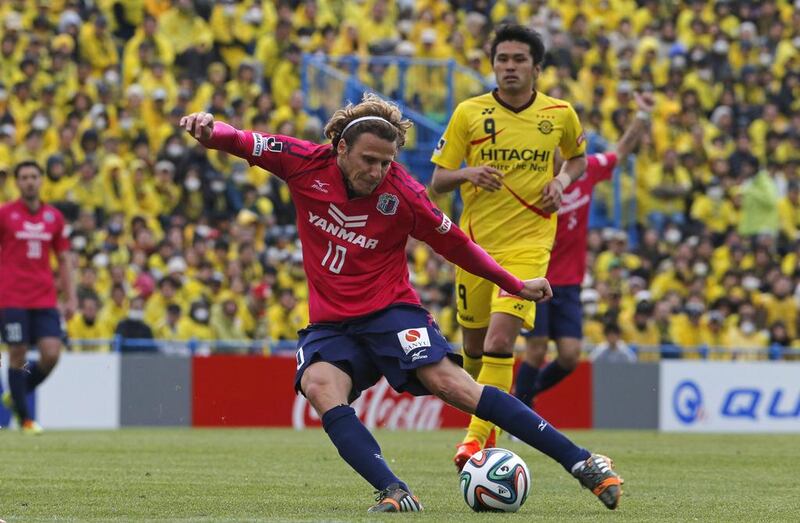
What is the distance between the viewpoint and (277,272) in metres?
20.9

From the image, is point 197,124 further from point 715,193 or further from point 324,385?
point 715,193

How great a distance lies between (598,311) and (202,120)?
563 inches

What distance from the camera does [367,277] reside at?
25.5 ft

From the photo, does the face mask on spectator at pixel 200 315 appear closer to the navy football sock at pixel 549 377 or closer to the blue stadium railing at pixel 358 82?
the blue stadium railing at pixel 358 82

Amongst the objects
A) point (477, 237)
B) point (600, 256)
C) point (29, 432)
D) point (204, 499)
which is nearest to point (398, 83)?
point (600, 256)

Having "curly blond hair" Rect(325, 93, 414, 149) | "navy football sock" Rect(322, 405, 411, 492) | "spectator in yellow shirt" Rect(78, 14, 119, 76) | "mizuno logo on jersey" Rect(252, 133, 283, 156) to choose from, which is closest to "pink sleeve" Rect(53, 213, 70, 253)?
"spectator in yellow shirt" Rect(78, 14, 119, 76)

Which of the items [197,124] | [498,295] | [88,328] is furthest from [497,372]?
[88,328]

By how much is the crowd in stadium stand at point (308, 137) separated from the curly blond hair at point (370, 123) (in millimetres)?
11692

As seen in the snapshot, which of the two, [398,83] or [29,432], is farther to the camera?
[398,83]

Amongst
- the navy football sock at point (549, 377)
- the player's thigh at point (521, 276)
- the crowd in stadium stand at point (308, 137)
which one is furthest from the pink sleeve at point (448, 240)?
the crowd in stadium stand at point (308, 137)

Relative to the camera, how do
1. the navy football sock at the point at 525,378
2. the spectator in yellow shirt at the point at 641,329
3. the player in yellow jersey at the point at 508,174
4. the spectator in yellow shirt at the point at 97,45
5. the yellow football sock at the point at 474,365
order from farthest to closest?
the spectator in yellow shirt at the point at 97,45 → the spectator in yellow shirt at the point at 641,329 → the navy football sock at the point at 525,378 → the yellow football sock at the point at 474,365 → the player in yellow jersey at the point at 508,174

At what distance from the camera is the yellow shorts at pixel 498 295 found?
32.8 ft

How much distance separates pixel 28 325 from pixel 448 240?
28.3 ft

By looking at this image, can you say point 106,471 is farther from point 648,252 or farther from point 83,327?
point 648,252
